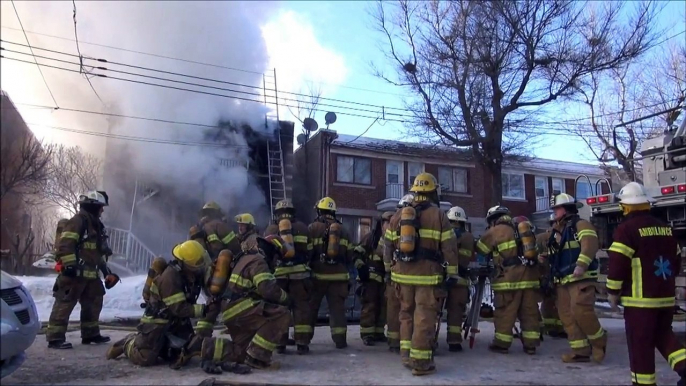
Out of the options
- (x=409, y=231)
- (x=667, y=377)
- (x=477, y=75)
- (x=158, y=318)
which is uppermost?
(x=477, y=75)

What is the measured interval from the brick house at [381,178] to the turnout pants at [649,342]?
16048 millimetres

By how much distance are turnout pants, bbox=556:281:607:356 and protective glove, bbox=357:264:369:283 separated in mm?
2262

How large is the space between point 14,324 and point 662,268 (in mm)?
4873

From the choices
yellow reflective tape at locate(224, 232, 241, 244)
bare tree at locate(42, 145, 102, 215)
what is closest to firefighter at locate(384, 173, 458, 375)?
yellow reflective tape at locate(224, 232, 241, 244)

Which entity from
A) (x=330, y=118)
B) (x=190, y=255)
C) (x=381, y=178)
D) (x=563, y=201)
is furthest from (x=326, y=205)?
(x=381, y=178)

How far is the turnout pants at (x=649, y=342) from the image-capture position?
448cm

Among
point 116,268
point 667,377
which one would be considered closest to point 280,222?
point 667,377

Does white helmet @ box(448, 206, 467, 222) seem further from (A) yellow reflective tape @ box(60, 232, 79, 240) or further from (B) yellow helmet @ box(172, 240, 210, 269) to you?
(A) yellow reflective tape @ box(60, 232, 79, 240)

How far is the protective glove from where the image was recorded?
7087 millimetres

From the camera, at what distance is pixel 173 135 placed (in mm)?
17516

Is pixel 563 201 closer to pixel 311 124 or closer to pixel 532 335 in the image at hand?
pixel 532 335

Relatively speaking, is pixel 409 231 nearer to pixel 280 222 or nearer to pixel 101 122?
pixel 280 222

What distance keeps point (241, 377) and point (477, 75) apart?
520 inches

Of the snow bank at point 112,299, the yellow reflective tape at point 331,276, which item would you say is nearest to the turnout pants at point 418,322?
the yellow reflective tape at point 331,276
